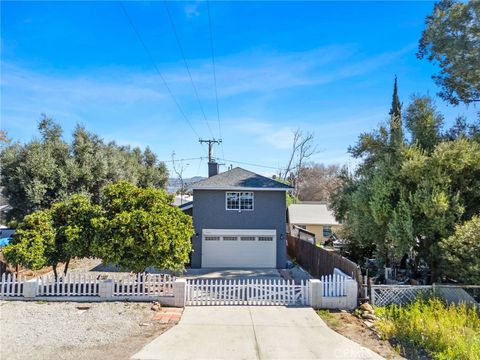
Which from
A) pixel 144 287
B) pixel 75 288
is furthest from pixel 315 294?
pixel 75 288

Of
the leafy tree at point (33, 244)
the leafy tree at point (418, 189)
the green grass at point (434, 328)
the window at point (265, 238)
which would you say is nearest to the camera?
the green grass at point (434, 328)

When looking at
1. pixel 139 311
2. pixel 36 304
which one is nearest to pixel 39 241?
pixel 36 304

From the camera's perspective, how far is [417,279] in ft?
47.3

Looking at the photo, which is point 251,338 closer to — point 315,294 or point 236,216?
point 315,294

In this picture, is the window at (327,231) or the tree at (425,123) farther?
the window at (327,231)

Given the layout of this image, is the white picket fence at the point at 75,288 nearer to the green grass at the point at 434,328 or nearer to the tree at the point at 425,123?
the green grass at the point at 434,328

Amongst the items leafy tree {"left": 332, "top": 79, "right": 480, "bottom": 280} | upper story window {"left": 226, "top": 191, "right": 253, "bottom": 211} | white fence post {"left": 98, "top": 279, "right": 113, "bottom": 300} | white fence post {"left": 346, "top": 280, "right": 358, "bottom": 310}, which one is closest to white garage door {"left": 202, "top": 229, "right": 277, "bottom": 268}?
upper story window {"left": 226, "top": 191, "right": 253, "bottom": 211}

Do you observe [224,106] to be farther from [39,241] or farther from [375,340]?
[375,340]

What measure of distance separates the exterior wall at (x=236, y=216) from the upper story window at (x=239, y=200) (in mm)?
238

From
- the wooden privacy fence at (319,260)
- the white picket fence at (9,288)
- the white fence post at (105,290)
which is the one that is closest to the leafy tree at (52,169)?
the white picket fence at (9,288)

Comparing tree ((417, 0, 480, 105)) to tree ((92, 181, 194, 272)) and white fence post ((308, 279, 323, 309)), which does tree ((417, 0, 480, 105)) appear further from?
tree ((92, 181, 194, 272))

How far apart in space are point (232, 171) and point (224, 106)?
4.90 meters

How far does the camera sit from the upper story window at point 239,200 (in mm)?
18875

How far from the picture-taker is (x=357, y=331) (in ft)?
29.8
